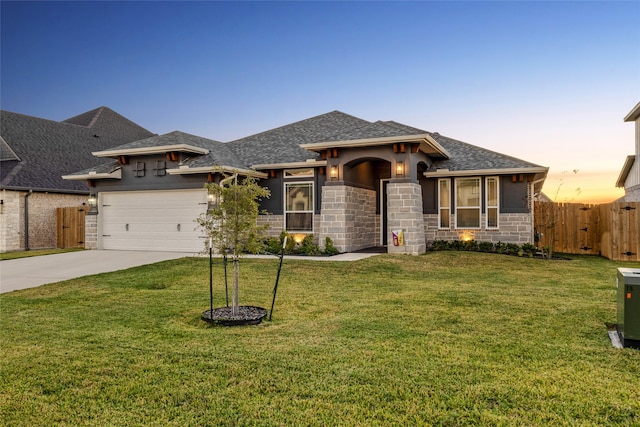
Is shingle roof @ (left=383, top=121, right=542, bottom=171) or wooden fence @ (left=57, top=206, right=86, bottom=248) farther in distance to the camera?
wooden fence @ (left=57, top=206, right=86, bottom=248)

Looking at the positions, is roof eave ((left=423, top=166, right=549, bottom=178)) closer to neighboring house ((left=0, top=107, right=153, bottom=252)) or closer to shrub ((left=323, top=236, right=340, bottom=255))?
shrub ((left=323, top=236, right=340, bottom=255))

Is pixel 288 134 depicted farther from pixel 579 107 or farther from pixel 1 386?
pixel 1 386

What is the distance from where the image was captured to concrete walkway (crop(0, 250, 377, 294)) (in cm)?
959

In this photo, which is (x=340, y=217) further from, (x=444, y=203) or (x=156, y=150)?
(x=156, y=150)

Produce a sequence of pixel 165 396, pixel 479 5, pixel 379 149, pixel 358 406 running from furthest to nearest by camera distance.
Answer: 1. pixel 379 149
2. pixel 479 5
3. pixel 165 396
4. pixel 358 406

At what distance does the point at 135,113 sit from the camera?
78.1ft

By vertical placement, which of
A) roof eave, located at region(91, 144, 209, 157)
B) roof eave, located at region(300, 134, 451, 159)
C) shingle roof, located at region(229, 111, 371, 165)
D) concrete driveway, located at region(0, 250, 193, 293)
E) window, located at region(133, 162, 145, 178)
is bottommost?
concrete driveway, located at region(0, 250, 193, 293)

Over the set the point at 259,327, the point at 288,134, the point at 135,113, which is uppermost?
the point at 135,113

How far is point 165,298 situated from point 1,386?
3.76 metres

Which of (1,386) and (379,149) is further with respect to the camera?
(379,149)

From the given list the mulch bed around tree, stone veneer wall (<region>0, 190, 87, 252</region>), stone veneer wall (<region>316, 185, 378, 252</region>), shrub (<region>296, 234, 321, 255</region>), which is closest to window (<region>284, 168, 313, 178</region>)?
stone veneer wall (<region>316, 185, 378, 252</region>)

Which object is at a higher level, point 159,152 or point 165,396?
point 159,152

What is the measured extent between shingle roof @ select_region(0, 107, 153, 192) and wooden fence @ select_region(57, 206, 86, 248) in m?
1.14

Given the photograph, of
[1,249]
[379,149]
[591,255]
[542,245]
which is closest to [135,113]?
[1,249]
